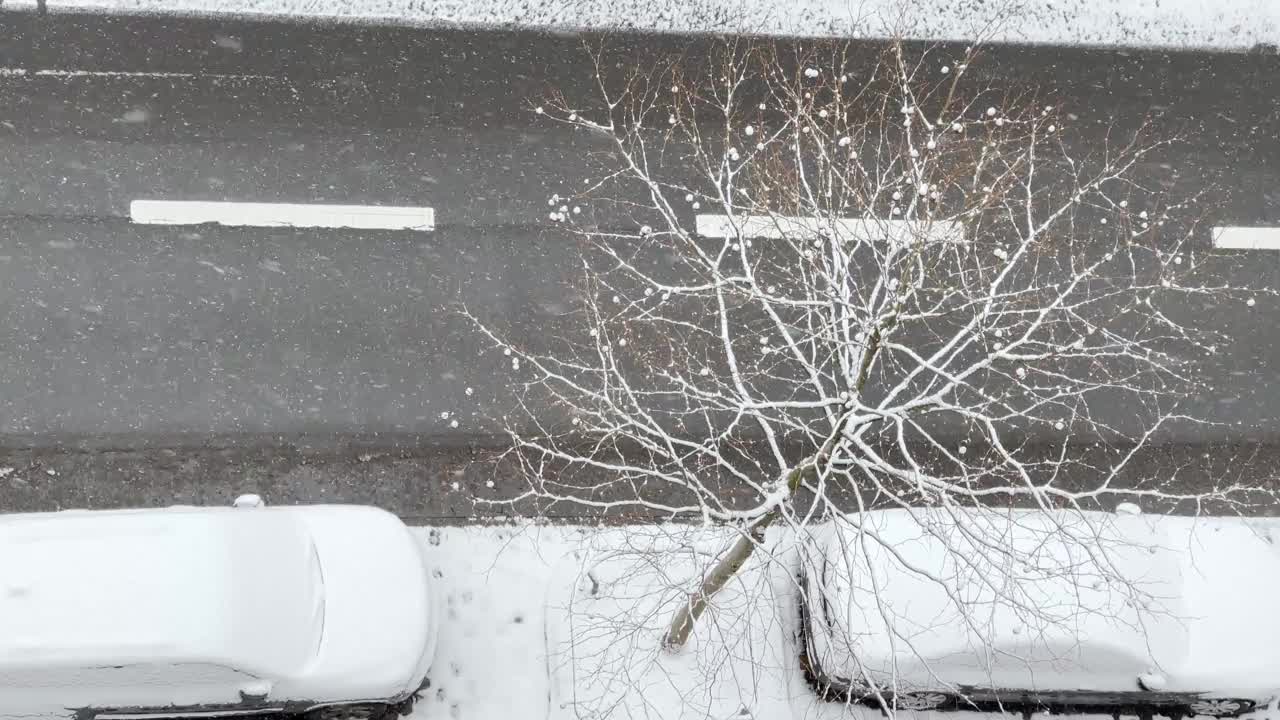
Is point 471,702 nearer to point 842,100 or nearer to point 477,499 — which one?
point 477,499

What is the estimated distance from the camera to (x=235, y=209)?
8680 mm

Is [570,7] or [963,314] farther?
[570,7]

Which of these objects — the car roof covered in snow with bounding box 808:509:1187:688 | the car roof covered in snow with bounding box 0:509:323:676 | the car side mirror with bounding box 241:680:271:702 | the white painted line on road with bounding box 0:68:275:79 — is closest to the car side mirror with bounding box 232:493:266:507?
the car roof covered in snow with bounding box 0:509:323:676

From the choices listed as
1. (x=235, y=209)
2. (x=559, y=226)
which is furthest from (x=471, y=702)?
(x=235, y=209)

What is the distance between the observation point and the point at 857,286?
8391mm

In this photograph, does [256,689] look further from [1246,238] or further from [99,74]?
[1246,238]

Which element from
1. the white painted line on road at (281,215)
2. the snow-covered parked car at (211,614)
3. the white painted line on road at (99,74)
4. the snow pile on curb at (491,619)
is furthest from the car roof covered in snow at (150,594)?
the white painted line on road at (99,74)

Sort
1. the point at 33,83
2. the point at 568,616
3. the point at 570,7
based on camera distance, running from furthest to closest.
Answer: the point at 570,7
the point at 33,83
the point at 568,616

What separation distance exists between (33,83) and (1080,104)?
405 inches

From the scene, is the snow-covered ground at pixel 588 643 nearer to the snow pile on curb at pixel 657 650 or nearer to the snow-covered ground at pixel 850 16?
the snow pile on curb at pixel 657 650

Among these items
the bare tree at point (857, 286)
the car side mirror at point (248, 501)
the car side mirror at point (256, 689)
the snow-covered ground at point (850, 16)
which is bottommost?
the car side mirror at point (256, 689)

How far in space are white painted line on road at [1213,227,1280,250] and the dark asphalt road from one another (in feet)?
0.41

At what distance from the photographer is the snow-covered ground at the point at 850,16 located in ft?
30.5

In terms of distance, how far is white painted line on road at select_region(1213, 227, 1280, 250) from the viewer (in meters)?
9.33
